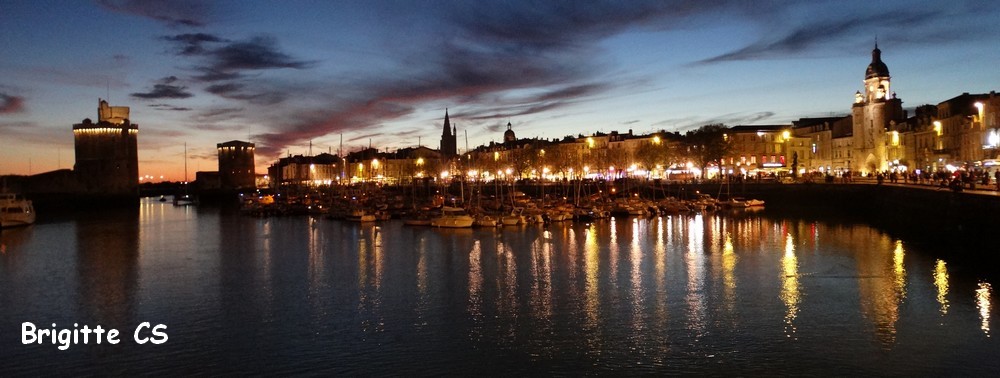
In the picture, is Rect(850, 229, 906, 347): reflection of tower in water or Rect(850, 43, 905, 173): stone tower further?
Rect(850, 43, 905, 173): stone tower

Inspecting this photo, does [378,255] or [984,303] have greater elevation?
[378,255]

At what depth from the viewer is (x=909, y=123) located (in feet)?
260

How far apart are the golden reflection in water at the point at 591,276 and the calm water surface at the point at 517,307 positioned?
86 millimetres

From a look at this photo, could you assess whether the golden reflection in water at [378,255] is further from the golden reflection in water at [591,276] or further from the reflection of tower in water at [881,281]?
the reflection of tower in water at [881,281]

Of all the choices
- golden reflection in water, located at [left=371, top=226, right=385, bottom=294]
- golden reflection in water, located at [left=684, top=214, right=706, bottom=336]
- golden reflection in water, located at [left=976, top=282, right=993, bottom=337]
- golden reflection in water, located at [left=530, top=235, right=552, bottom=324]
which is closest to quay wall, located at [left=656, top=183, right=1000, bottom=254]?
golden reflection in water, located at [left=976, top=282, right=993, bottom=337]

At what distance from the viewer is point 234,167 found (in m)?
156

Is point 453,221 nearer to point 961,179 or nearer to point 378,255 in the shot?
point 378,255

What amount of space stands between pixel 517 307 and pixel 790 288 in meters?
9.44

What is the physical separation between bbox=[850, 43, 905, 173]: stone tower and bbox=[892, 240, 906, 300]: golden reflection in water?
52888 millimetres

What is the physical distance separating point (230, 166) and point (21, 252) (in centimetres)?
11945

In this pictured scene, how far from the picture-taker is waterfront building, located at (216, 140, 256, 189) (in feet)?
511

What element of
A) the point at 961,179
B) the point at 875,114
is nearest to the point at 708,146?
the point at 875,114

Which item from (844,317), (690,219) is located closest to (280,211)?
(690,219)

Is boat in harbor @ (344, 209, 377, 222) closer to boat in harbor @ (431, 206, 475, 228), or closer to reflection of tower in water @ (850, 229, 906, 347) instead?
boat in harbor @ (431, 206, 475, 228)
